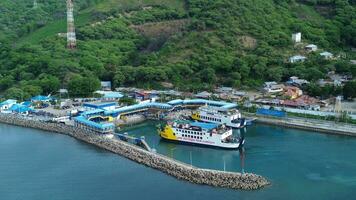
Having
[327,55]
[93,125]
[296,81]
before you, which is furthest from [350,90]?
[93,125]

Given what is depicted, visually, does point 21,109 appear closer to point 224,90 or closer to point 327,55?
point 224,90

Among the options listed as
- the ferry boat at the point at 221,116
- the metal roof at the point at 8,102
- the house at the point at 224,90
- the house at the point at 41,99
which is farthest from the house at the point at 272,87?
the metal roof at the point at 8,102

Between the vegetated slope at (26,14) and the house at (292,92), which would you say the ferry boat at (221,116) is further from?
the vegetated slope at (26,14)

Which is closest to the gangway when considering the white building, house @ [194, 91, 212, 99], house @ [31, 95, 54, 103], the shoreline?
the shoreline

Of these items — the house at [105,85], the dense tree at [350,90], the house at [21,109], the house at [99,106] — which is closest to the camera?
the house at [99,106]

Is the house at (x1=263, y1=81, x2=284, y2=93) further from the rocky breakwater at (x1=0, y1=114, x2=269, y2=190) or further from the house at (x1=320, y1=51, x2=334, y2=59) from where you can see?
the rocky breakwater at (x1=0, y1=114, x2=269, y2=190)

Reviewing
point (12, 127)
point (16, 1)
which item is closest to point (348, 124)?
point (12, 127)
